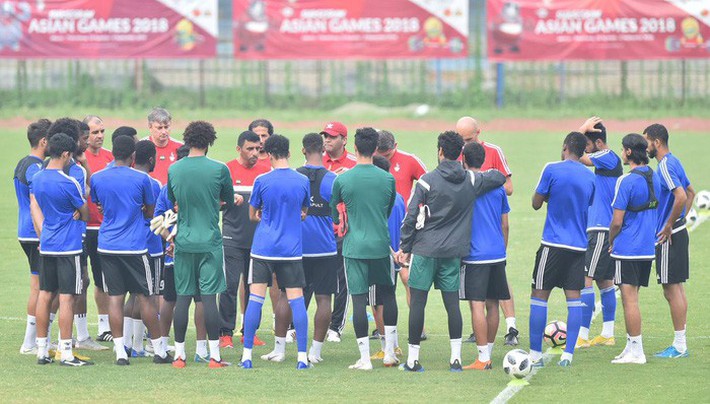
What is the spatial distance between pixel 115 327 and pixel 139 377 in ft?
2.39

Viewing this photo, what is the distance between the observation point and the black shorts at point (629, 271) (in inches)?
463

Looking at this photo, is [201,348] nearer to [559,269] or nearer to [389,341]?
[389,341]

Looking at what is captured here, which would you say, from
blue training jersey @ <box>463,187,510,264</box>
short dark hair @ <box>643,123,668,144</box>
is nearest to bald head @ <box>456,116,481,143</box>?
blue training jersey @ <box>463,187,510,264</box>

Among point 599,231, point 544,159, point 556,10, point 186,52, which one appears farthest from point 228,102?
point 599,231

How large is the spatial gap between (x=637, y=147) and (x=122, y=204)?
4.95 m

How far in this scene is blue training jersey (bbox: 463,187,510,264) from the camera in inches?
447

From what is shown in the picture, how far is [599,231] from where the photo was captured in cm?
1262

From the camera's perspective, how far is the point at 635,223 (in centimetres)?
1174

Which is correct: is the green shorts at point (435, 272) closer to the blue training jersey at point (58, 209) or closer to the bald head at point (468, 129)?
the bald head at point (468, 129)

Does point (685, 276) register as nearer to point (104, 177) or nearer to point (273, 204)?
point (273, 204)

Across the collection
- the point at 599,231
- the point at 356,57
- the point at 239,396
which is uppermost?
the point at 356,57

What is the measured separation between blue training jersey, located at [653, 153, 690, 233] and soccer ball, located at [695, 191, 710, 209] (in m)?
9.75

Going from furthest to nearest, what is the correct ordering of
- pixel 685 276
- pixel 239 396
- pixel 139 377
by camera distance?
pixel 685 276
pixel 139 377
pixel 239 396

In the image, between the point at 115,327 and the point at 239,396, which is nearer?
the point at 239,396
